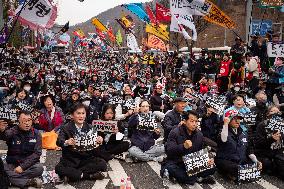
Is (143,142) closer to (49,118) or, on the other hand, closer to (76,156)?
(76,156)

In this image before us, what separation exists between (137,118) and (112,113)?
2.05ft

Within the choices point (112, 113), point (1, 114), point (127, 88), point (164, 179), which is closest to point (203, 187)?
point (164, 179)

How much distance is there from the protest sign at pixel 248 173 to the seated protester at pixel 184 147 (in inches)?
20.0

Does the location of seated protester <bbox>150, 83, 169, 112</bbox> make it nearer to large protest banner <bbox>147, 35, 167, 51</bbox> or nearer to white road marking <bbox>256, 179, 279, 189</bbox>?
white road marking <bbox>256, 179, 279, 189</bbox>

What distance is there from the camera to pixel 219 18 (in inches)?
563

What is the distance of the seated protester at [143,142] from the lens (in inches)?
362

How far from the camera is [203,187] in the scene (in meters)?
7.50

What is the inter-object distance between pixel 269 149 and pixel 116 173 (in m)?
2.95

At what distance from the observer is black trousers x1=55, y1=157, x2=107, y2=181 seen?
7.54m

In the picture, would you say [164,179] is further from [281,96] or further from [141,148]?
[281,96]

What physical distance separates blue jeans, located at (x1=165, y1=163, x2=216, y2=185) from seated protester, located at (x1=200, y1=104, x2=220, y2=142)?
1.82 m

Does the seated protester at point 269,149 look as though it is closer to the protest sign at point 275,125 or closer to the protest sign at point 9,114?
the protest sign at point 275,125

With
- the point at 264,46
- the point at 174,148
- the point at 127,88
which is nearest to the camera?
the point at 174,148

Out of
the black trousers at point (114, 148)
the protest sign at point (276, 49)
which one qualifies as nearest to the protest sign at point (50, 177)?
the black trousers at point (114, 148)
